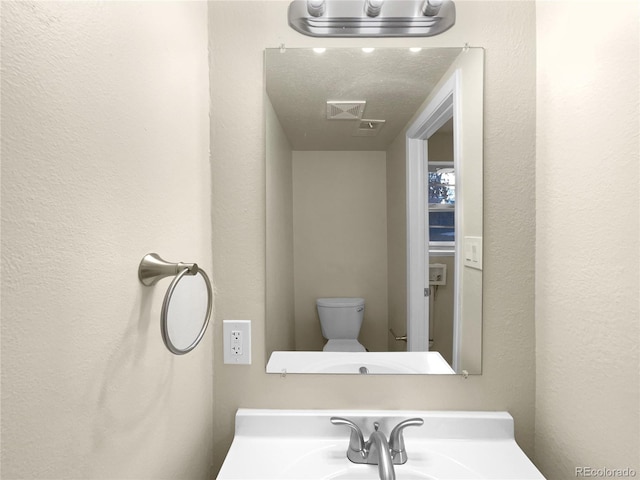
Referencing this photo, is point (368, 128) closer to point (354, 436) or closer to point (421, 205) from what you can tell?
point (421, 205)

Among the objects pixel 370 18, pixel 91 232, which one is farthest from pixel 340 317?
pixel 370 18

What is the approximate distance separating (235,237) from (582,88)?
0.93 m

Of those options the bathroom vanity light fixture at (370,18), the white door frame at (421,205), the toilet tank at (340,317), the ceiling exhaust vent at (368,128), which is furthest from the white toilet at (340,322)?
the bathroom vanity light fixture at (370,18)

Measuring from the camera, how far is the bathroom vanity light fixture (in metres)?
0.99

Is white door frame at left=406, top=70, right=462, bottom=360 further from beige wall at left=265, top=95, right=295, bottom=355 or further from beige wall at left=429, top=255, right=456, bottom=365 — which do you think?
beige wall at left=265, top=95, right=295, bottom=355

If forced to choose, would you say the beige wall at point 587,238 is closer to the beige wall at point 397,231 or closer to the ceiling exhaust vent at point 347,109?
the beige wall at point 397,231

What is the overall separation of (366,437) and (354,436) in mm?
85

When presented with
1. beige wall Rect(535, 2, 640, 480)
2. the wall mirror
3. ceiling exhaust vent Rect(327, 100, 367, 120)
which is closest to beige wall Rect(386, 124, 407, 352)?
the wall mirror

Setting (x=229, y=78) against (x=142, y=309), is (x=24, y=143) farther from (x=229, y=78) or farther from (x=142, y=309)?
(x=229, y=78)

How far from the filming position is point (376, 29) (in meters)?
1.01

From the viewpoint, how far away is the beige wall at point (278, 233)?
103 centimetres

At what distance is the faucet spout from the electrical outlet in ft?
1.28

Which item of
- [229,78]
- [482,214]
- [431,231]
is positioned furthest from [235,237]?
[482,214]

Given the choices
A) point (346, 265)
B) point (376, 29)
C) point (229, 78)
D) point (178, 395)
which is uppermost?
point (376, 29)
